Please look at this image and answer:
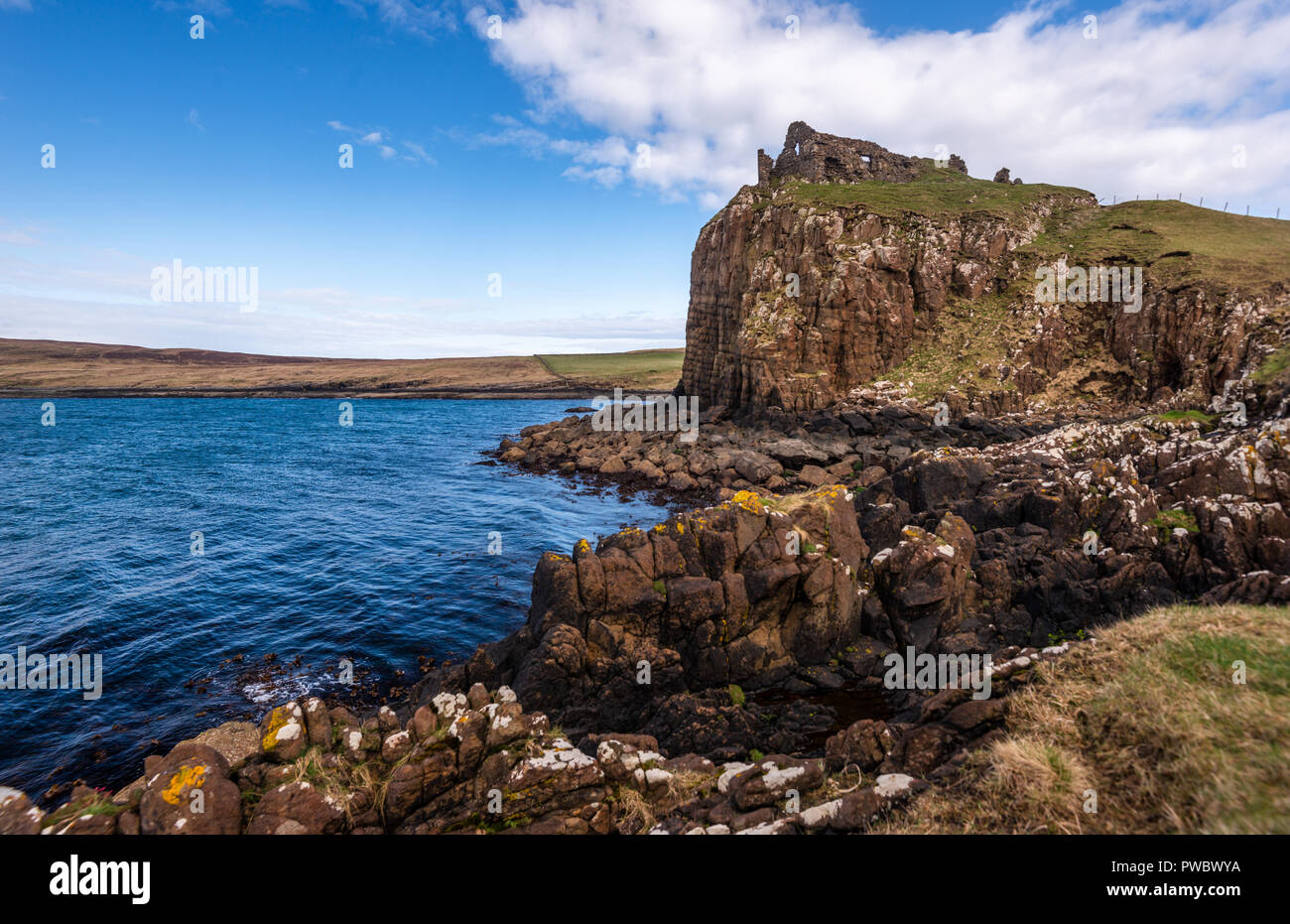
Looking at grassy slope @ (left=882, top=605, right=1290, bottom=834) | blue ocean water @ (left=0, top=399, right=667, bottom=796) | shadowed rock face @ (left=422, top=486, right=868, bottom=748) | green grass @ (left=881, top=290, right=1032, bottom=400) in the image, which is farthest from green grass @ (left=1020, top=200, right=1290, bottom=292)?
grassy slope @ (left=882, top=605, right=1290, bottom=834)

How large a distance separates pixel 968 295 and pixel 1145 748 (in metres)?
62.0

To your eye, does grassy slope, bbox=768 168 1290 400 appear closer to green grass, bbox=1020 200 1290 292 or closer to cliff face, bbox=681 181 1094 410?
green grass, bbox=1020 200 1290 292

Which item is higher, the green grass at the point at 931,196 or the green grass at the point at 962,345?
the green grass at the point at 931,196

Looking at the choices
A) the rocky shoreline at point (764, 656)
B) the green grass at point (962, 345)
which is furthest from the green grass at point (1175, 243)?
the rocky shoreline at point (764, 656)

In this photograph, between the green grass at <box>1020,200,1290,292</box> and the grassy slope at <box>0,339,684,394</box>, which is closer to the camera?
the green grass at <box>1020,200,1290,292</box>

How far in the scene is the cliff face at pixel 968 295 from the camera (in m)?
48.6

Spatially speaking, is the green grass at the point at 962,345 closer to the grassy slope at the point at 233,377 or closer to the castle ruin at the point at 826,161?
the castle ruin at the point at 826,161

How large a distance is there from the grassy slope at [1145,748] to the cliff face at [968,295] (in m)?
47.5

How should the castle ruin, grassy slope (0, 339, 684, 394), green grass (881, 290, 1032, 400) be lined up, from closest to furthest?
green grass (881, 290, 1032, 400), the castle ruin, grassy slope (0, 339, 684, 394)

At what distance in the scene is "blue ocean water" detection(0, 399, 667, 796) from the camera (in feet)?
59.4

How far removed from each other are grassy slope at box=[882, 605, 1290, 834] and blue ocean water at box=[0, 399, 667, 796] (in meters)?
18.4

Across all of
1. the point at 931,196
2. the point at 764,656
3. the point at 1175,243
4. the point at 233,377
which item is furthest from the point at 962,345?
the point at 233,377
